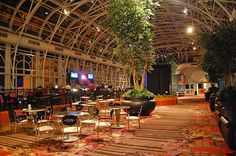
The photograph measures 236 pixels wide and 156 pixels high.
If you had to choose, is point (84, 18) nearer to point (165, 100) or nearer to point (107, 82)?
point (165, 100)

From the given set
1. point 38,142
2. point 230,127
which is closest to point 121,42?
point 38,142

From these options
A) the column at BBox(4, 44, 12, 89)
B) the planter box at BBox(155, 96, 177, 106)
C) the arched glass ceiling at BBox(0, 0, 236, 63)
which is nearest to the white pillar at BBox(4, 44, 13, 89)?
the column at BBox(4, 44, 12, 89)

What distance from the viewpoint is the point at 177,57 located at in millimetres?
34281

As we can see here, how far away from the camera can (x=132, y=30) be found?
9156mm

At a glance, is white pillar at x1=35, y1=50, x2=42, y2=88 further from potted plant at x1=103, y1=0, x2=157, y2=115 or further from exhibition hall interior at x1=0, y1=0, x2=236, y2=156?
potted plant at x1=103, y1=0, x2=157, y2=115

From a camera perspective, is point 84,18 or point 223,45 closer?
point 223,45

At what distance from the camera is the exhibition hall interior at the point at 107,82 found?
5.11m

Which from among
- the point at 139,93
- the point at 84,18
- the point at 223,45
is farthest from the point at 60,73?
the point at 223,45

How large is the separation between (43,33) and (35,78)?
11.0 ft

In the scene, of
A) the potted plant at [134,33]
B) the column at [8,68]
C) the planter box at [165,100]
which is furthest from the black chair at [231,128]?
the column at [8,68]

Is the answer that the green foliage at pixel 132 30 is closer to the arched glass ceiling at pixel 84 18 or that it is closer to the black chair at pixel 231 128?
the arched glass ceiling at pixel 84 18

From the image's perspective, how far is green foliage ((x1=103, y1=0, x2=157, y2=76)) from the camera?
30.0ft

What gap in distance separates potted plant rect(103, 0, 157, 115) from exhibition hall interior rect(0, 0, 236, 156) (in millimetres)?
42

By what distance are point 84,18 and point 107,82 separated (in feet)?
32.7
